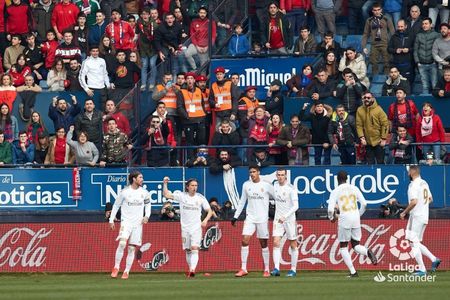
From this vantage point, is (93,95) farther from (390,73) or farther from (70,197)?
(390,73)

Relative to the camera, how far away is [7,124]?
116 ft

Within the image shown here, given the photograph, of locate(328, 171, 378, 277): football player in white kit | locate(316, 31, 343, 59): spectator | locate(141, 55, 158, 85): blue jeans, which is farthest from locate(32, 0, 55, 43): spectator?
locate(328, 171, 378, 277): football player in white kit

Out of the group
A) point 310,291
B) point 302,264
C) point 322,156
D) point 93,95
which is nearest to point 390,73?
point 322,156

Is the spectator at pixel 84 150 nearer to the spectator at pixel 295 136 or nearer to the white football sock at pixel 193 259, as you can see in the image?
the spectator at pixel 295 136

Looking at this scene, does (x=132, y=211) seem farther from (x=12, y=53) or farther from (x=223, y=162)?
(x=12, y=53)

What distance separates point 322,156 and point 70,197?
5878mm

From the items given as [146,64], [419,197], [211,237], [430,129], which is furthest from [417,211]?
[146,64]

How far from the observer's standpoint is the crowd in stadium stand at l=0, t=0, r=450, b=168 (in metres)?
33.6

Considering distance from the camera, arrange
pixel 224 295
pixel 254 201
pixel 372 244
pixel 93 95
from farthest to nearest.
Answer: pixel 93 95 → pixel 372 244 → pixel 254 201 → pixel 224 295

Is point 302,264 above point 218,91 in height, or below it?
below

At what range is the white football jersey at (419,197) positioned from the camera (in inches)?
1117

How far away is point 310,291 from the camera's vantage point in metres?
24.8

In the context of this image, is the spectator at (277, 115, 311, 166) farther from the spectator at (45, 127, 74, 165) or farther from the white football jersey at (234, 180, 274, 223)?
the spectator at (45, 127, 74, 165)

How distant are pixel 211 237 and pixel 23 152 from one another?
511 cm
